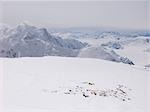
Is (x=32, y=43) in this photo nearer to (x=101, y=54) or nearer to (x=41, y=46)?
(x=41, y=46)

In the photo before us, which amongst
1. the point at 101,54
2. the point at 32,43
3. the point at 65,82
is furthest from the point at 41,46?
the point at 101,54

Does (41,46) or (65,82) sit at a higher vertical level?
(41,46)

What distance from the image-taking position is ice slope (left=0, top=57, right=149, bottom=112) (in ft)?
5.88

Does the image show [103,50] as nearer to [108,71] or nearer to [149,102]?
[108,71]

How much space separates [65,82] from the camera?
71.6 inches

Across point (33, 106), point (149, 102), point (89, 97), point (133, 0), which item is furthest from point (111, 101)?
point (133, 0)

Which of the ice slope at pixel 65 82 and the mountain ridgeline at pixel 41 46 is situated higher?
the mountain ridgeline at pixel 41 46

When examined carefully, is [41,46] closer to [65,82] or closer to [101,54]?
[65,82]

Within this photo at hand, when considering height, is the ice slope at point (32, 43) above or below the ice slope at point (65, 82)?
above

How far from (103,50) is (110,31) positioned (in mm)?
137

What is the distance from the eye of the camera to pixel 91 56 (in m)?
1.84

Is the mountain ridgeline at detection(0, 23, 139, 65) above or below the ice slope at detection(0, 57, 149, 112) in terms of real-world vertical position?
above

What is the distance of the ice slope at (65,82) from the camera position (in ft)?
5.88

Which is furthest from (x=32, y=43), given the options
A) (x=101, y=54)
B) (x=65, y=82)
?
(x=101, y=54)
